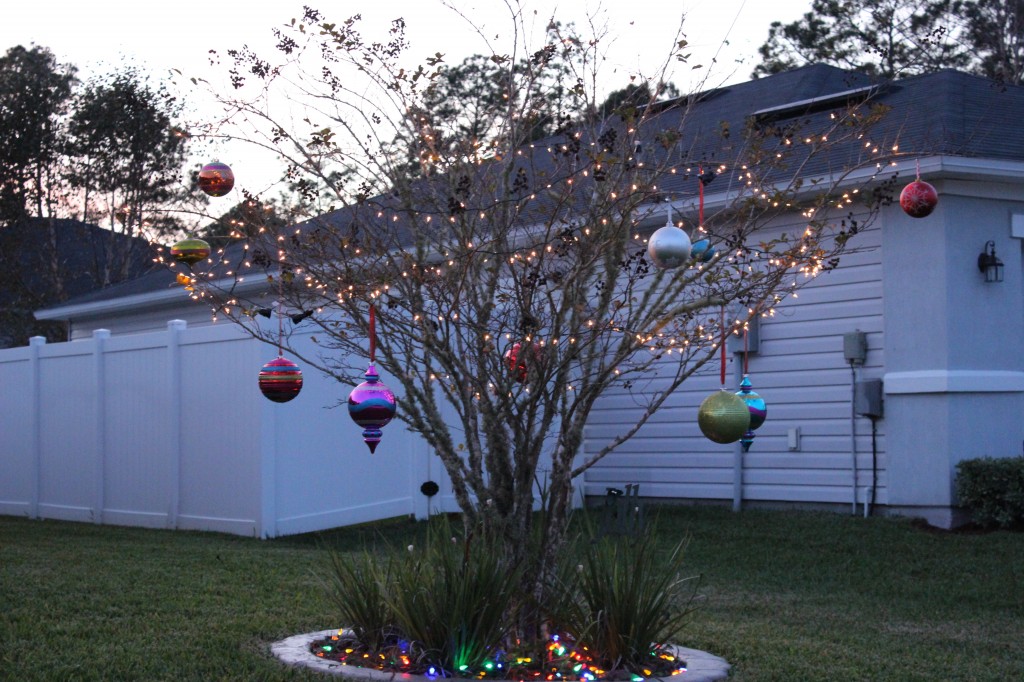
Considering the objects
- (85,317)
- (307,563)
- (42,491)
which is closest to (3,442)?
(42,491)

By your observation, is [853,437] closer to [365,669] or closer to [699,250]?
[699,250]

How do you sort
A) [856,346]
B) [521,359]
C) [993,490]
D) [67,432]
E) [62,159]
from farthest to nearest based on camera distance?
[62,159]
[67,432]
[856,346]
[993,490]
[521,359]

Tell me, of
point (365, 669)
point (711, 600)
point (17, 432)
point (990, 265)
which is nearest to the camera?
point (365, 669)

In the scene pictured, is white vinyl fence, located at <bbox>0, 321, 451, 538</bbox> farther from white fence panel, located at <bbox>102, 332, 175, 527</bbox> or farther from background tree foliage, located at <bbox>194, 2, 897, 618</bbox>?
background tree foliage, located at <bbox>194, 2, 897, 618</bbox>

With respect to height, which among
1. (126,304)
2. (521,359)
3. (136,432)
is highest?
(126,304)

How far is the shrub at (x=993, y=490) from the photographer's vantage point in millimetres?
10445

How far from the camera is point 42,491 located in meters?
14.4

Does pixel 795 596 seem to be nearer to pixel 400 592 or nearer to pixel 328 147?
pixel 400 592

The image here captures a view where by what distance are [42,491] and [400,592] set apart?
10404 mm

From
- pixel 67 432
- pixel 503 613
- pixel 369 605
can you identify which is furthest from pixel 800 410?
pixel 67 432

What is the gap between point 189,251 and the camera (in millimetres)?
6609

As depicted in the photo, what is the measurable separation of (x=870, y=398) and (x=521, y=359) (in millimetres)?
6662

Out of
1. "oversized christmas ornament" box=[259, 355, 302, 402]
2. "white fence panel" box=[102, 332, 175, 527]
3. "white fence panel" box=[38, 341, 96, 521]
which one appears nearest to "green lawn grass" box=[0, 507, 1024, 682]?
"white fence panel" box=[102, 332, 175, 527]

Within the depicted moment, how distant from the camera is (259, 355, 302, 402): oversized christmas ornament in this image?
634 centimetres
